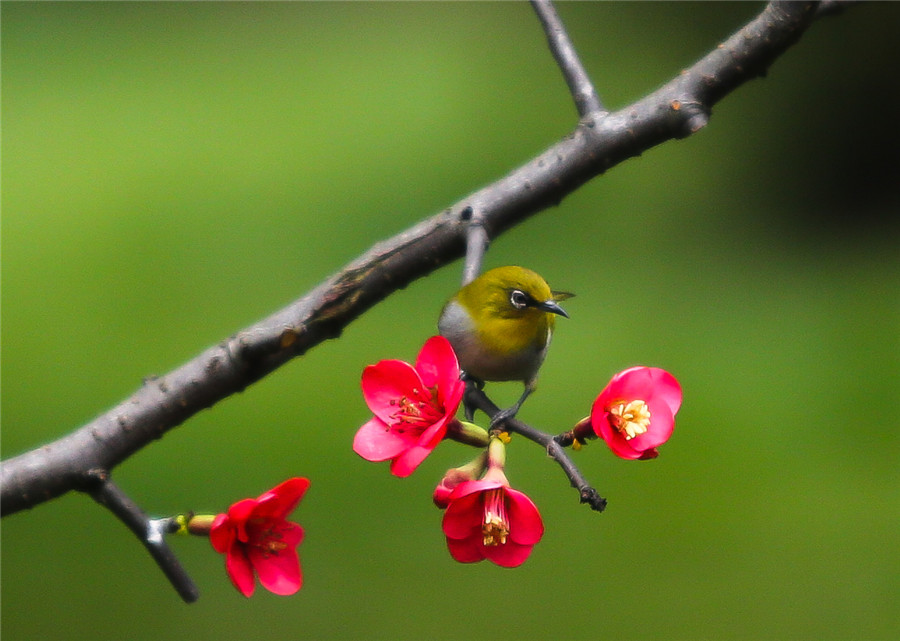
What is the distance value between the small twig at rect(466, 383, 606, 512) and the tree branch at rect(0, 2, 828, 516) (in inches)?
4.1

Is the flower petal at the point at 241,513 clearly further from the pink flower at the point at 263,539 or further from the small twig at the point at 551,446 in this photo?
the small twig at the point at 551,446

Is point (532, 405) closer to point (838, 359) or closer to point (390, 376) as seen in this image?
point (838, 359)

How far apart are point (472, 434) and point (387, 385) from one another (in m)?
0.06

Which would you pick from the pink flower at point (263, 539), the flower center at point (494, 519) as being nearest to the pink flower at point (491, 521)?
the flower center at point (494, 519)

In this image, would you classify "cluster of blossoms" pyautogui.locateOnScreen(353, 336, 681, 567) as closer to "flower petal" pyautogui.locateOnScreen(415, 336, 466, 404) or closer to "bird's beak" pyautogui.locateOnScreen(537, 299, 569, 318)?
"flower petal" pyautogui.locateOnScreen(415, 336, 466, 404)

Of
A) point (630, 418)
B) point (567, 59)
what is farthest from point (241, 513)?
point (567, 59)

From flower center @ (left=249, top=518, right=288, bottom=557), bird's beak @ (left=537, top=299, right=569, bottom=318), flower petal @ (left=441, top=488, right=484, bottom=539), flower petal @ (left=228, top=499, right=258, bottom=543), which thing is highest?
bird's beak @ (left=537, top=299, right=569, bottom=318)

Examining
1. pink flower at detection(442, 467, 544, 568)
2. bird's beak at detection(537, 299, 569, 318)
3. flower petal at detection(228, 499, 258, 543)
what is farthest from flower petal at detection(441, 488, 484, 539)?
bird's beak at detection(537, 299, 569, 318)

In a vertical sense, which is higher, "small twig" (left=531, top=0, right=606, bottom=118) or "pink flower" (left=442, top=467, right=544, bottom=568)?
"small twig" (left=531, top=0, right=606, bottom=118)

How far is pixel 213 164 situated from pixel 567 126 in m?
1.05

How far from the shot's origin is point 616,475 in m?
2.03

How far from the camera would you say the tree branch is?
2.15ft

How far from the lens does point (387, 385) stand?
1.98ft

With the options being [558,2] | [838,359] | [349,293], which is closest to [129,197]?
[558,2]
